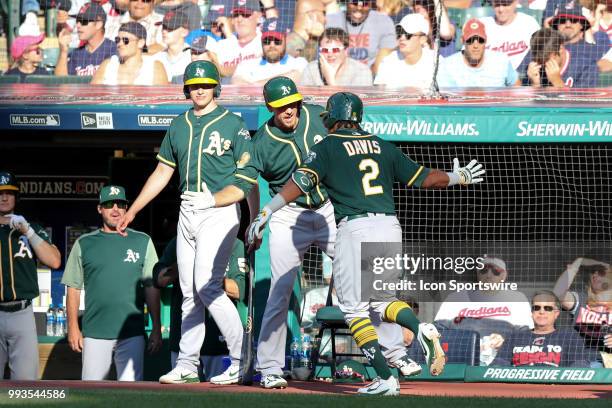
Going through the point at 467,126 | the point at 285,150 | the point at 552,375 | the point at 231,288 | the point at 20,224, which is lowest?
the point at 552,375

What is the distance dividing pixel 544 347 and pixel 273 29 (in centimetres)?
438

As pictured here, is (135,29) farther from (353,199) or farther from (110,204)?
(353,199)

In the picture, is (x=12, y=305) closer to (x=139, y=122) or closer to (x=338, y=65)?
(x=139, y=122)

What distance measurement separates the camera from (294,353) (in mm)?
7664

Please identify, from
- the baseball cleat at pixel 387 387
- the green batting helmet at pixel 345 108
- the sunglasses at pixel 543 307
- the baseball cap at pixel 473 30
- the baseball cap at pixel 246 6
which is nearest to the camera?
the baseball cleat at pixel 387 387

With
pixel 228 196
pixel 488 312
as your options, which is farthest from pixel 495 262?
pixel 228 196

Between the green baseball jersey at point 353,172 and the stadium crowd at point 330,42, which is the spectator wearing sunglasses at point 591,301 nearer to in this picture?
the stadium crowd at point 330,42

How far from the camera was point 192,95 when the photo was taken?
673cm

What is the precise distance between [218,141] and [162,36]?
4678 mm

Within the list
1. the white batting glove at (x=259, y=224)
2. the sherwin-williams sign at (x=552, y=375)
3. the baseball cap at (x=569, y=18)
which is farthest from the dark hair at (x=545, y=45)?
the white batting glove at (x=259, y=224)

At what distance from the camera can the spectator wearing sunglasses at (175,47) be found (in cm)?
1066

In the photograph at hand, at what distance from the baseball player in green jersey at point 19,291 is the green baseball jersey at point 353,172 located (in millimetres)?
2654

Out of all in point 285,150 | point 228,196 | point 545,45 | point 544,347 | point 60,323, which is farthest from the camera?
point 545,45

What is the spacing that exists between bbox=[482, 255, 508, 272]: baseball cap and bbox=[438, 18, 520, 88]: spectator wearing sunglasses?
1.90 m
